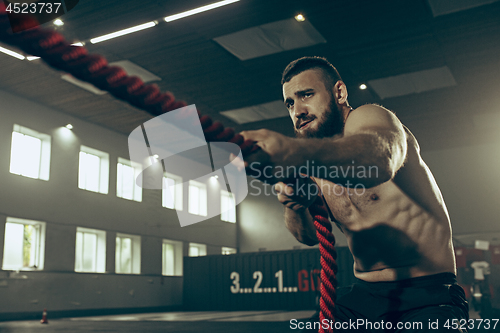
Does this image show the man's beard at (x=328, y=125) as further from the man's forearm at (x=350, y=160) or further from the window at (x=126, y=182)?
the window at (x=126, y=182)

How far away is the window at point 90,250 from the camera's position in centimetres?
1258

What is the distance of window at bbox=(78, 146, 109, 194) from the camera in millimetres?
13070

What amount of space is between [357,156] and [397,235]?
689 mm

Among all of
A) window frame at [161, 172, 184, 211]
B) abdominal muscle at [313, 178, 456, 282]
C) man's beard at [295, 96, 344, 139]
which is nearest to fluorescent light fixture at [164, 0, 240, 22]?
man's beard at [295, 96, 344, 139]

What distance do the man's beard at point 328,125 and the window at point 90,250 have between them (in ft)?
40.0

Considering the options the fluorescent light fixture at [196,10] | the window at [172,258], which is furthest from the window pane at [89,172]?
the fluorescent light fixture at [196,10]

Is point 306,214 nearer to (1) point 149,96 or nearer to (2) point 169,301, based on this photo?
(1) point 149,96

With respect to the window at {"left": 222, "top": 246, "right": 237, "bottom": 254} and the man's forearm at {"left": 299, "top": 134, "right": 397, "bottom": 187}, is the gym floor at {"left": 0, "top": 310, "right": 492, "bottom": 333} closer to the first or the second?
the man's forearm at {"left": 299, "top": 134, "right": 397, "bottom": 187}

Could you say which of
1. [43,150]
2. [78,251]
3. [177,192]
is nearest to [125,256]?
[78,251]

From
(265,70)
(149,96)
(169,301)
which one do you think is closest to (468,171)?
(265,70)

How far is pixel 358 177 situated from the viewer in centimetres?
107

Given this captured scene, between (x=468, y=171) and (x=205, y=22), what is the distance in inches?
467

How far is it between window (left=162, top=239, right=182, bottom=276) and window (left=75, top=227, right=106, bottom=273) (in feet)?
9.40

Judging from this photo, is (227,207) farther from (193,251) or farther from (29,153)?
(29,153)
